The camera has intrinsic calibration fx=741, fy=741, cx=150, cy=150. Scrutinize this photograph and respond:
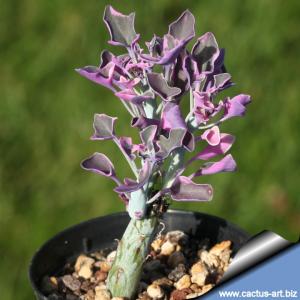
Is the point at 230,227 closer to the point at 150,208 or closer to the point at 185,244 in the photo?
the point at 185,244

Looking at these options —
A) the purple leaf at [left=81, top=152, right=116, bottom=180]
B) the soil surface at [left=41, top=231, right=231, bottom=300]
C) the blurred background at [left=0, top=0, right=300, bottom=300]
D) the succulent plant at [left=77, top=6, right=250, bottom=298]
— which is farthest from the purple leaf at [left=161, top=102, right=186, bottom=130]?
the blurred background at [left=0, top=0, right=300, bottom=300]

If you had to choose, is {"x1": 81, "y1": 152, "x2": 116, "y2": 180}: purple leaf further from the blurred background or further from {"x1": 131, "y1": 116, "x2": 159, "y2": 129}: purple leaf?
the blurred background

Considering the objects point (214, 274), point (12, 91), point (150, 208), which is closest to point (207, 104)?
point (150, 208)

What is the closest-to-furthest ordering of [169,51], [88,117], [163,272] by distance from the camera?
[169,51]
[163,272]
[88,117]

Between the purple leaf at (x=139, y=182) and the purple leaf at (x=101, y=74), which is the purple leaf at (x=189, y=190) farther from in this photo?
the purple leaf at (x=101, y=74)

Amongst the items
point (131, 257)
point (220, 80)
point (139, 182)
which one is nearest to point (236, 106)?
point (220, 80)

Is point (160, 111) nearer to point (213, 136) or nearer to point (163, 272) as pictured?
point (213, 136)

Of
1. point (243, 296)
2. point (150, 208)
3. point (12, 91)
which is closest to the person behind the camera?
point (243, 296)
